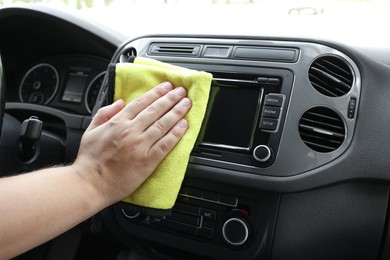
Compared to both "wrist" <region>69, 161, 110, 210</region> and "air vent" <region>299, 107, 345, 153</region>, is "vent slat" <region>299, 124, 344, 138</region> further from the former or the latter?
"wrist" <region>69, 161, 110, 210</region>

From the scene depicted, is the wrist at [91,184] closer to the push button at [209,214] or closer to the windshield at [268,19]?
the push button at [209,214]

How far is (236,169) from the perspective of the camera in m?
0.83

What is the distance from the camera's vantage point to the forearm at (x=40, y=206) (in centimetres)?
66

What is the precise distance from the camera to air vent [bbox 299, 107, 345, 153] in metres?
0.80

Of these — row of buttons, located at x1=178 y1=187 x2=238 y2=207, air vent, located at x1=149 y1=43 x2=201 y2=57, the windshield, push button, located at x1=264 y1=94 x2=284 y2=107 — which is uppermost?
the windshield

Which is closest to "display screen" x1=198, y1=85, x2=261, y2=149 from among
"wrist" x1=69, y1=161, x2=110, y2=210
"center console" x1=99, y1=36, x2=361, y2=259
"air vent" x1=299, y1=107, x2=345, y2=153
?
"center console" x1=99, y1=36, x2=361, y2=259

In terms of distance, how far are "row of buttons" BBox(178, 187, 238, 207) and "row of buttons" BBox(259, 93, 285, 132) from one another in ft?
0.57

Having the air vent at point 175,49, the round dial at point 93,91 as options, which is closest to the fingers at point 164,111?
the air vent at point 175,49

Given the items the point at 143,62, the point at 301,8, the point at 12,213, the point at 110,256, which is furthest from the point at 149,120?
the point at 110,256

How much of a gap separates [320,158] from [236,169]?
0.17 meters

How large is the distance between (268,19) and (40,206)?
83 cm

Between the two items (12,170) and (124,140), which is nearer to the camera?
(124,140)

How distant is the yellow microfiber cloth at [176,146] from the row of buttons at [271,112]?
0.41ft

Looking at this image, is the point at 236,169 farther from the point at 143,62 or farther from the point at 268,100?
the point at 143,62
